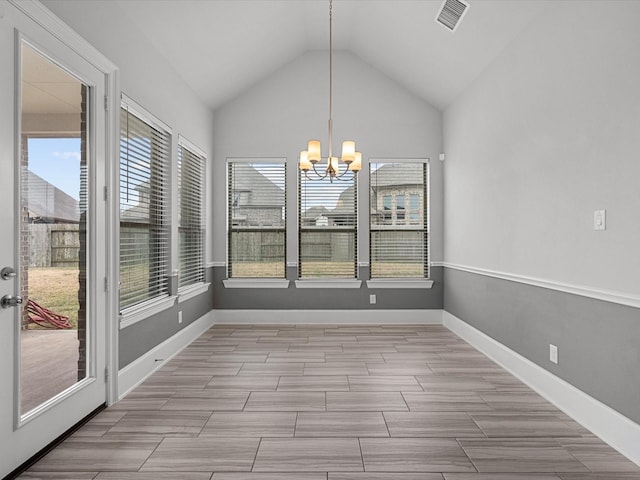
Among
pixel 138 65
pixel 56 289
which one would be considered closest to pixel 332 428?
pixel 56 289

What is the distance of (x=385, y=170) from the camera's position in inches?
233

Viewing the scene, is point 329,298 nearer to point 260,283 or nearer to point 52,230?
point 260,283

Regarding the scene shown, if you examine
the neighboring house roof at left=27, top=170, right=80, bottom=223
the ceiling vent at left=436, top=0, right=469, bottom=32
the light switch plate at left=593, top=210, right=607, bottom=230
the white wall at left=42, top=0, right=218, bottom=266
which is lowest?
the light switch plate at left=593, top=210, right=607, bottom=230

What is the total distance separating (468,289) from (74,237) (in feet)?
13.0

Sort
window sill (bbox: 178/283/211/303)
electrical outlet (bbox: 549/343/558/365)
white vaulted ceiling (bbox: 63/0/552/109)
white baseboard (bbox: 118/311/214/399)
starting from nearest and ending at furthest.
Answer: electrical outlet (bbox: 549/343/558/365) → white baseboard (bbox: 118/311/214/399) → white vaulted ceiling (bbox: 63/0/552/109) → window sill (bbox: 178/283/211/303)

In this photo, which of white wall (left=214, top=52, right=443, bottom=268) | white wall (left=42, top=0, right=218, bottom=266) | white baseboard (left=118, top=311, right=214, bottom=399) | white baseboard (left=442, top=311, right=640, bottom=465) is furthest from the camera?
white wall (left=214, top=52, right=443, bottom=268)

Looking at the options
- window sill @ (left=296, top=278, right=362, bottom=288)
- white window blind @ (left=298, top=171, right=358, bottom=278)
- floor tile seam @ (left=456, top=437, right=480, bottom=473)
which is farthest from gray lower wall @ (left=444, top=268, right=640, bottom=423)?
white window blind @ (left=298, top=171, right=358, bottom=278)

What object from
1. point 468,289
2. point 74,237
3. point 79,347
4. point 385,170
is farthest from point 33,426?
point 385,170

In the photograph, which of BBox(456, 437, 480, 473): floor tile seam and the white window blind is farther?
the white window blind

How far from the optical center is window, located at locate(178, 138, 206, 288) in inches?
186

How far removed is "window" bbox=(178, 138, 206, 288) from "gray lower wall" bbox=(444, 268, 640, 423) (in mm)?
3205

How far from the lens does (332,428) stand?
8.87 feet

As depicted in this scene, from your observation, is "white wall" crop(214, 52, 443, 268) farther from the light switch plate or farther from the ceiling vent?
the light switch plate

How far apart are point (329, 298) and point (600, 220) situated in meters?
3.78
